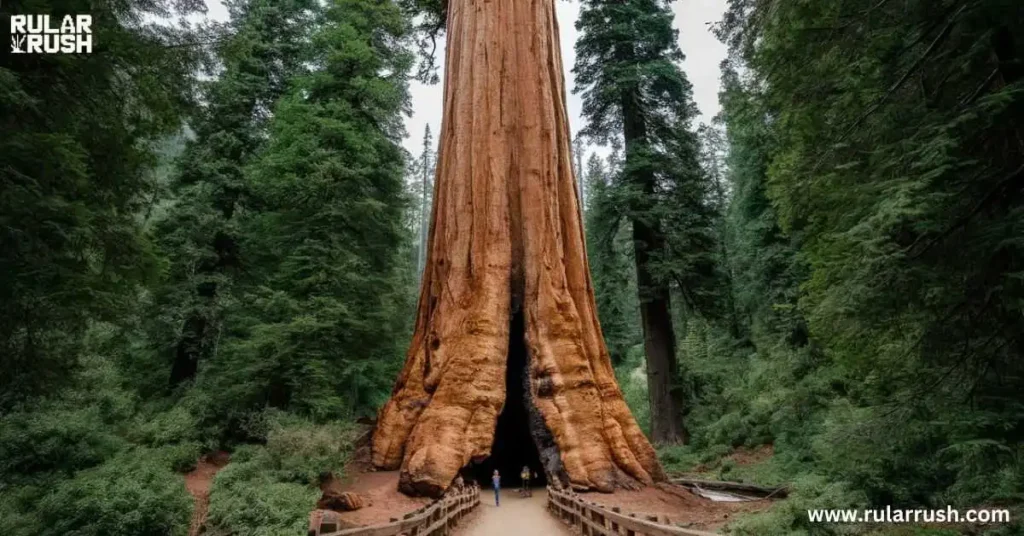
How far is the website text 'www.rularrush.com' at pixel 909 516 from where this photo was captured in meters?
4.06

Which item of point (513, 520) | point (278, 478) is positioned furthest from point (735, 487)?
point (278, 478)

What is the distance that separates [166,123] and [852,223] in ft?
26.8

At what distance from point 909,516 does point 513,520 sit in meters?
5.36

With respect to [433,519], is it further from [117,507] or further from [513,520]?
[117,507]

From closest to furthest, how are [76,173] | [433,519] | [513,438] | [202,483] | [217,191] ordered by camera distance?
1. [76,173]
2. [433,519]
3. [202,483]
4. [513,438]
5. [217,191]

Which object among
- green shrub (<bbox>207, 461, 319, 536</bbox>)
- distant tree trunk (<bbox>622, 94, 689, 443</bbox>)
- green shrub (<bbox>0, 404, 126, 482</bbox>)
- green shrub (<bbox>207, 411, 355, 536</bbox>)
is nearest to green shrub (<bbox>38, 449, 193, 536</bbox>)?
green shrub (<bbox>207, 461, 319, 536</bbox>)

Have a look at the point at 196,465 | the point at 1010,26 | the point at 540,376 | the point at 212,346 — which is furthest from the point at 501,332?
the point at 212,346

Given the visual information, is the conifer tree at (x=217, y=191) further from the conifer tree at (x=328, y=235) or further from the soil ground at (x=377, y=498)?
the soil ground at (x=377, y=498)

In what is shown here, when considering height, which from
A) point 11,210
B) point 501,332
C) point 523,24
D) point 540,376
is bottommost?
point 540,376

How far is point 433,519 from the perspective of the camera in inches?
238

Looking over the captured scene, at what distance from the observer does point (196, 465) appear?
9.85 meters

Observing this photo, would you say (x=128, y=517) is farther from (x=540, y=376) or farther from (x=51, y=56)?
(x=540, y=376)

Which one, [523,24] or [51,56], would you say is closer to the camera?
[51,56]

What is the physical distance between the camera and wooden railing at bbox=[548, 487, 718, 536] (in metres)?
4.28
